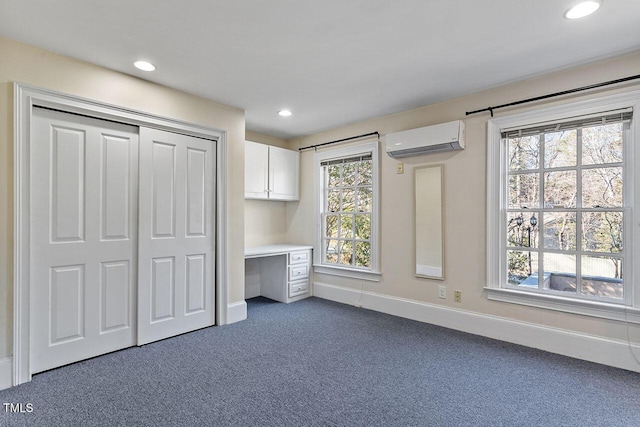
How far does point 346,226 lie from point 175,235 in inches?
87.1

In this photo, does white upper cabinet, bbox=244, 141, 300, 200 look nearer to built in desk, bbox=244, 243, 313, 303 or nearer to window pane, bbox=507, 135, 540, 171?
built in desk, bbox=244, 243, 313, 303

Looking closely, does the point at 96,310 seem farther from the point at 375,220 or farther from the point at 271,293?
the point at 375,220

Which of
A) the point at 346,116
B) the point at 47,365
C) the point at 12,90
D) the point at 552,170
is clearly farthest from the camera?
the point at 346,116

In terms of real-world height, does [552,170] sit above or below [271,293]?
above

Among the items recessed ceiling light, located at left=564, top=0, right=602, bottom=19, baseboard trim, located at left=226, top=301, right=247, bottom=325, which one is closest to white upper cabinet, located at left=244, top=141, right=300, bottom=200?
baseboard trim, located at left=226, top=301, right=247, bottom=325

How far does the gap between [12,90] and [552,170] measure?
4.27 metres

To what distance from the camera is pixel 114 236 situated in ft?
9.14

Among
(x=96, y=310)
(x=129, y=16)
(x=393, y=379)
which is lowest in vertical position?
(x=393, y=379)

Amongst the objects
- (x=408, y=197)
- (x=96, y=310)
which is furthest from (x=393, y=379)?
(x=96, y=310)

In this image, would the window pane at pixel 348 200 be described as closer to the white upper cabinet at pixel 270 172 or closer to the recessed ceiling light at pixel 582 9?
the white upper cabinet at pixel 270 172

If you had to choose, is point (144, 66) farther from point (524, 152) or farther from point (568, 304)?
point (568, 304)

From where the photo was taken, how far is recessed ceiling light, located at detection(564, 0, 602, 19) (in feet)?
6.18

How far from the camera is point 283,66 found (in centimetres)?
268

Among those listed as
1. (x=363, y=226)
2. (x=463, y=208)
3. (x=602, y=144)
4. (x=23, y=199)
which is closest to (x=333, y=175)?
(x=363, y=226)
